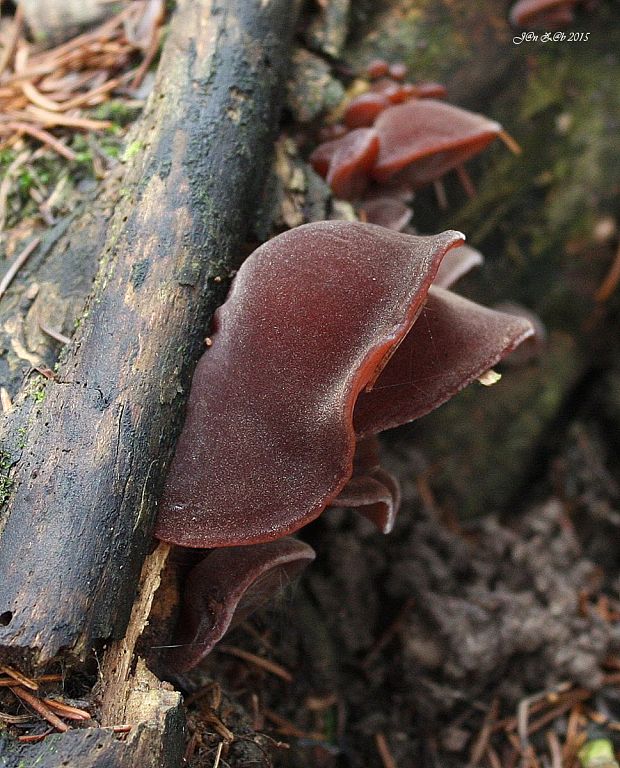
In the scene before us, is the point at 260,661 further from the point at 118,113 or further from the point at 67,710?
the point at 118,113

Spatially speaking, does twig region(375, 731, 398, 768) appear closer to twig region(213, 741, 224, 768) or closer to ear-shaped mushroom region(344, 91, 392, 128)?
twig region(213, 741, 224, 768)

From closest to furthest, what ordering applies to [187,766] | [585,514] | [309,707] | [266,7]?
[187,766], [266,7], [309,707], [585,514]

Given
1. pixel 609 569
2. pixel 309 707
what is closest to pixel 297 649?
pixel 309 707

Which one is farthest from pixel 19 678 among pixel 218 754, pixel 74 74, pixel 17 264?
pixel 74 74

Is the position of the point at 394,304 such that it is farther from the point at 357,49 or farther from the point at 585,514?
the point at 585,514

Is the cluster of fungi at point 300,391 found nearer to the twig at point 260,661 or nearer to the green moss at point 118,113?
the twig at point 260,661

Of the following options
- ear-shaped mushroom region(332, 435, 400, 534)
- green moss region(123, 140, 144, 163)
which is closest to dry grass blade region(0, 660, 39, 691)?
ear-shaped mushroom region(332, 435, 400, 534)

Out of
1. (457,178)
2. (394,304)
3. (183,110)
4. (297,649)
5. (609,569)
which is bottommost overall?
(609,569)

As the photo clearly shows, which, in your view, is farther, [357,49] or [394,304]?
[357,49]
